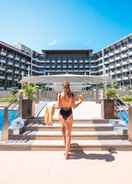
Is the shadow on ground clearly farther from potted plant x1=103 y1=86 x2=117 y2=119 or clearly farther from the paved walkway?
potted plant x1=103 y1=86 x2=117 y2=119

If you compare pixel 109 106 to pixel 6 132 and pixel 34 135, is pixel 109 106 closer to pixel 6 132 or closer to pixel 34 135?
pixel 34 135

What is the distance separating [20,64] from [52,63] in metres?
16.1

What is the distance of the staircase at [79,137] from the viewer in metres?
5.96

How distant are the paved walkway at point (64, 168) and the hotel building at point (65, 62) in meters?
51.4

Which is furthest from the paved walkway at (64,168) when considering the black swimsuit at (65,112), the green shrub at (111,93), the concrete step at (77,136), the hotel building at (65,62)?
the hotel building at (65,62)

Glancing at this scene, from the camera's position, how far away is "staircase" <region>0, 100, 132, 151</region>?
5957 mm

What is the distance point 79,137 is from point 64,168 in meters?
1.92

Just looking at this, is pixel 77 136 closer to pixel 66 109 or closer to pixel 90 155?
pixel 90 155

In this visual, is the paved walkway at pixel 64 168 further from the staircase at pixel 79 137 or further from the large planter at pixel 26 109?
the large planter at pixel 26 109

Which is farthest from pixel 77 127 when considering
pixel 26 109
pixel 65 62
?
pixel 65 62

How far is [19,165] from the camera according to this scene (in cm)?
484

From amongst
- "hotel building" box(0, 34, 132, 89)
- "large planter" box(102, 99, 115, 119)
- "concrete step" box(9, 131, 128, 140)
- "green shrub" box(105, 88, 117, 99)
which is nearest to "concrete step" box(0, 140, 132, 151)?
"concrete step" box(9, 131, 128, 140)

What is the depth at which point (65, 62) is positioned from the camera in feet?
299

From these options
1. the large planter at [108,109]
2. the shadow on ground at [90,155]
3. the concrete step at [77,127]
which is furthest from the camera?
the large planter at [108,109]
